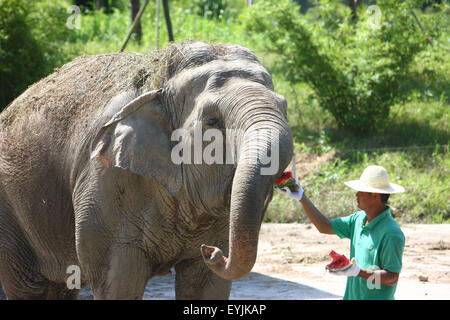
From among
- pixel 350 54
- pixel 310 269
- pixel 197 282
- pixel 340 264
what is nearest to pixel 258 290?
pixel 310 269

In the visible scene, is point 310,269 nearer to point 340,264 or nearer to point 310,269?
point 310,269

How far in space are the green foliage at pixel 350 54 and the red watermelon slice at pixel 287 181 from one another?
27.4 feet

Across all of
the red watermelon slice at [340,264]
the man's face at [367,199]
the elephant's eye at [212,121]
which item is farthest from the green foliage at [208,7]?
the red watermelon slice at [340,264]

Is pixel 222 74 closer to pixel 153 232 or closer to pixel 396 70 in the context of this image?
pixel 153 232

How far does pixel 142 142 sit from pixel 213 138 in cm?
46

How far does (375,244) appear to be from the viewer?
398cm

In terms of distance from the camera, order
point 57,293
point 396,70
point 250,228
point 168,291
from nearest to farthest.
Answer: point 250,228 < point 57,293 < point 168,291 < point 396,70

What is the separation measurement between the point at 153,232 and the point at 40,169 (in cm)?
105

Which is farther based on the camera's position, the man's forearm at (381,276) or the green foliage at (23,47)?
the green foliage at (23,47)

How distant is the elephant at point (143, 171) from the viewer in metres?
3.81

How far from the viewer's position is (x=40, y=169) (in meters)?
5.02

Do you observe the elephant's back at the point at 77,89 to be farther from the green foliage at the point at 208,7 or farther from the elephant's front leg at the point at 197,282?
the green foliage at the point at 208,7
